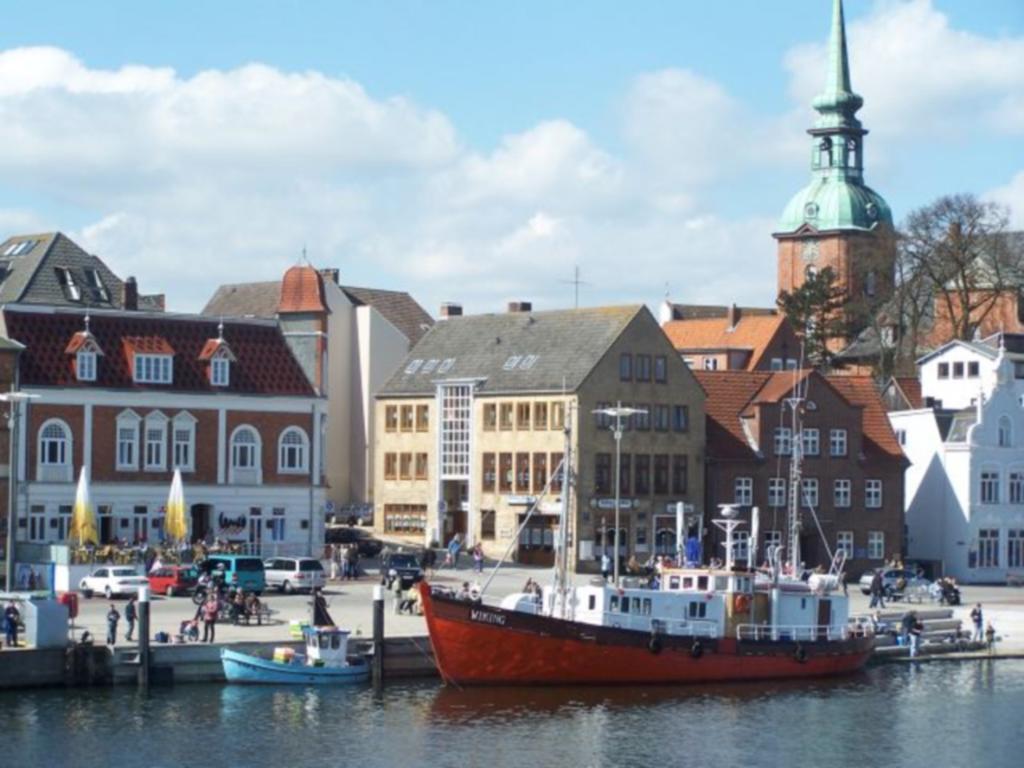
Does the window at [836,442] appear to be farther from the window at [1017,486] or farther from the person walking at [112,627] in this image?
the person walking at [112,627]

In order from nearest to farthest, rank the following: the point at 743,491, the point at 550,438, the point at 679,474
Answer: the point at 550,438
the point at 679,474
the point at 743,491

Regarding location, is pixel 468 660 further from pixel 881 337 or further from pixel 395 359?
pixel 881 337

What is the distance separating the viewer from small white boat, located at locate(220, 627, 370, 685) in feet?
214

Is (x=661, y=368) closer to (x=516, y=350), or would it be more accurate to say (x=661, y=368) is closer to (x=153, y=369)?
(x=516, y=350)

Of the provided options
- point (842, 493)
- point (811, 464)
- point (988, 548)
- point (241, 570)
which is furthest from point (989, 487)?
point (241, 570)

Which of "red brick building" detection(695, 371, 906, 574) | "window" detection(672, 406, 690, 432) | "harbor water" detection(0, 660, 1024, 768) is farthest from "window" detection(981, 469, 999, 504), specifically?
"harbor water" detection(0, 660, 1024, 768)

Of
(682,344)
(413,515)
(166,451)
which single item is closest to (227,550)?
(166,451)

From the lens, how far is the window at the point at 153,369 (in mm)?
93125

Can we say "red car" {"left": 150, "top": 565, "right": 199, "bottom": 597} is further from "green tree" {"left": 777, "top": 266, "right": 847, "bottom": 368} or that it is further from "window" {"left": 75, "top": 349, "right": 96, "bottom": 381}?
"green tree" {"left": 777, "top": 266, "right": 847, "bottom": 368}

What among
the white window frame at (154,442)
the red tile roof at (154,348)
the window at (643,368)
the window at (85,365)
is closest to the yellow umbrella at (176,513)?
the white window frame at (154,442)

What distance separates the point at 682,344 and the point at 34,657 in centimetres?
8091

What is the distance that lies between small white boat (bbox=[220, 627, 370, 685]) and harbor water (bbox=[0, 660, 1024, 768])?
1.69ft

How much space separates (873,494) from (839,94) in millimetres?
74055

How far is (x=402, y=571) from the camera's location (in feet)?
278
